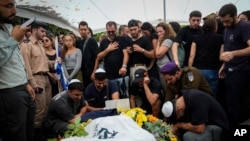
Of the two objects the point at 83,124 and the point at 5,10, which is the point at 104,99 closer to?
the point at 83,124

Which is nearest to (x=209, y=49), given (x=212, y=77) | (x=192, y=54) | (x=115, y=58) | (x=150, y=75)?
(x=192, y=54)

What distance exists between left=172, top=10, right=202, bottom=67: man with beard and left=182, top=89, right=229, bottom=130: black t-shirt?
1.18m

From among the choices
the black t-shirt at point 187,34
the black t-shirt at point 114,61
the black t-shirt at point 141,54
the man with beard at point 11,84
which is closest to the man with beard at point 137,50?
the black t-shirt at point 141,54

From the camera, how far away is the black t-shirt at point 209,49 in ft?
15.0

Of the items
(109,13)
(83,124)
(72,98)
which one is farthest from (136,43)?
(109,13)

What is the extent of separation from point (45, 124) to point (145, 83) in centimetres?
147

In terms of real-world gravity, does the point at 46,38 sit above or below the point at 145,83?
above

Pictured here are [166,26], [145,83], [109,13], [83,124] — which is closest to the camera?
[83,124]

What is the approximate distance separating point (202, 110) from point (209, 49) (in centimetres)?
127

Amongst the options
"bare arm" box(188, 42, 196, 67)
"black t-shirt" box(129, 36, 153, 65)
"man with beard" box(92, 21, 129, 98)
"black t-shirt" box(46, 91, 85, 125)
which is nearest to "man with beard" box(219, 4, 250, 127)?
"bare arm" box(188, 42, 196, 67)

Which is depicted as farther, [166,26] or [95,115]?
[166,26]

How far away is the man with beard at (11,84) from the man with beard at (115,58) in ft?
7.30

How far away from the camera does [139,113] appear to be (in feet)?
12.7

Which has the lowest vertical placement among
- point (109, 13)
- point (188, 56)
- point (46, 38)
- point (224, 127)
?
point (224, 127)
